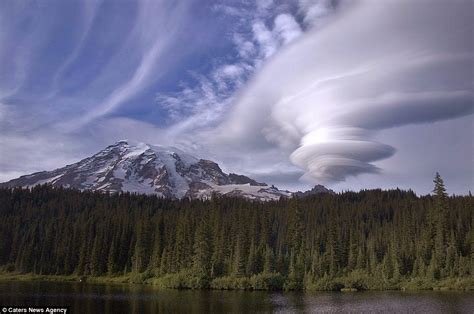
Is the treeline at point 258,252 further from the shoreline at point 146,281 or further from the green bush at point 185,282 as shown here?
the shoreline at point 146,281

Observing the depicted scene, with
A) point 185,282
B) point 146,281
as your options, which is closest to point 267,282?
point 185,282

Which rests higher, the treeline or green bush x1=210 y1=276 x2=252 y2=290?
the treeline

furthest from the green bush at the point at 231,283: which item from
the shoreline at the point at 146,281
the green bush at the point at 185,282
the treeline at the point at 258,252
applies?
the green bush at the point at 185,282

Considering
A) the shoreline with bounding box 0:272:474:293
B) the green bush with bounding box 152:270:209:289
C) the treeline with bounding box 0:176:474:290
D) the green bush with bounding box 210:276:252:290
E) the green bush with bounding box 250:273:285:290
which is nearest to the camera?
the shoreline with bounding box 0:272:474:293

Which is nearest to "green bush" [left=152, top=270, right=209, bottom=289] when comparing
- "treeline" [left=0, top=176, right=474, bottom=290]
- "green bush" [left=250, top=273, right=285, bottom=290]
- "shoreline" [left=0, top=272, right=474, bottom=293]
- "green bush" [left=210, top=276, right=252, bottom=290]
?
"treeline" [left=0, top=176, right=474, bottom=290]

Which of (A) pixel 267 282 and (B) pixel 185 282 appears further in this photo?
(B) pixel 185 282

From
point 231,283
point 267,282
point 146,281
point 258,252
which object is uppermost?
point 258,252

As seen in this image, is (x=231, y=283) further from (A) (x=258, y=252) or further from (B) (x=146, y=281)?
(B) (x=146, y=281)

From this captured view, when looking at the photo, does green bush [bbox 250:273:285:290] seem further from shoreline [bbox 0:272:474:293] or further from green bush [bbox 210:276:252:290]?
shoreline [bbox 0:272:474:293]

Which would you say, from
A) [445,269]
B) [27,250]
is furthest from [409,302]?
[27,250]

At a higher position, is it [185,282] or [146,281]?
[146,281]

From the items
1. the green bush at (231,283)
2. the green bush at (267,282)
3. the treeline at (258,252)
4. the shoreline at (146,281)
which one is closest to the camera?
the shoreline at (146,281)

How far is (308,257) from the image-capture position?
5576 inches

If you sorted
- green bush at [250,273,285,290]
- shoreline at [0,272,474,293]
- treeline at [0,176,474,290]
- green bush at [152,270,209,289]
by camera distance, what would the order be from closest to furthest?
shoreline at [0,272,474,293]
green bush at [250,273,285,290]
green bush at [152,270,209,289]
treeline at [0,176,474,290]
